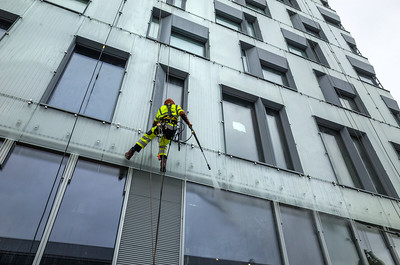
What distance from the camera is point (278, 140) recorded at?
8.92 m

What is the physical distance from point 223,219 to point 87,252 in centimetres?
305

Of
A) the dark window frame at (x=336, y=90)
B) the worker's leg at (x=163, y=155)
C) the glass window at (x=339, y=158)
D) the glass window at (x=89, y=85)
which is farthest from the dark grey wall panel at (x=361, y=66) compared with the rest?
the worker's leg at (x=163, y=155)

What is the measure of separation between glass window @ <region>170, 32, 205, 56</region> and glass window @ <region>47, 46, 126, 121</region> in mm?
2814

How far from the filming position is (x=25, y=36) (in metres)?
6.66

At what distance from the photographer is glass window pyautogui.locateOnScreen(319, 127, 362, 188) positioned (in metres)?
8.96

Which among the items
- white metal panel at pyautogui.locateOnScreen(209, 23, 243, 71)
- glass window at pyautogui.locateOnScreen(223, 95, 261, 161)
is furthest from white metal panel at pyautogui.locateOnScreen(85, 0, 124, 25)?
glass window at pyautogui.locateOnScreen(223, 95, 261, 161)

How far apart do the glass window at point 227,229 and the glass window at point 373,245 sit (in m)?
2.99

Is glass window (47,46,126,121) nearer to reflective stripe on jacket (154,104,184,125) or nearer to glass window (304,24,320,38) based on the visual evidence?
reflective stripe on jacket (154,104,184,125)

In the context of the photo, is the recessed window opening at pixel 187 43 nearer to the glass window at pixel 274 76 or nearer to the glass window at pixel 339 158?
the glass window at pixel 274 76

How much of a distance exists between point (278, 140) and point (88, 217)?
6.58m

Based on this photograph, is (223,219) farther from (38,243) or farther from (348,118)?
(348,118)

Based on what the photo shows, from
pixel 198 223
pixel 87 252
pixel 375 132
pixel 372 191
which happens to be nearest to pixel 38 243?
pixel 87 252

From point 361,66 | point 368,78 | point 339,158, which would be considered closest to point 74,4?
point 339,158

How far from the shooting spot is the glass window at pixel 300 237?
6174 millimetres
